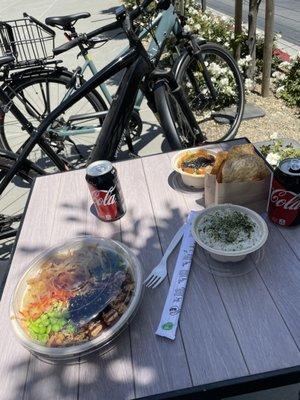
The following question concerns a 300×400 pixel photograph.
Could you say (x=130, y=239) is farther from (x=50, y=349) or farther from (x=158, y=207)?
(x=50, y=349)

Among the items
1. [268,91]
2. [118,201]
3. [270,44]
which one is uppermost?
[118,201]

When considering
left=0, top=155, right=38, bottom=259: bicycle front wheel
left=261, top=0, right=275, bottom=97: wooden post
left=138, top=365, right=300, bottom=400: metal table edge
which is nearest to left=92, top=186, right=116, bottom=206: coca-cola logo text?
left=138, top=365, right=300, bottom=400: metal table edge

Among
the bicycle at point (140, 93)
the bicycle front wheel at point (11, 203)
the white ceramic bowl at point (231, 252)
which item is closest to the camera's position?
the white ceramic bowl at point (231, 252)

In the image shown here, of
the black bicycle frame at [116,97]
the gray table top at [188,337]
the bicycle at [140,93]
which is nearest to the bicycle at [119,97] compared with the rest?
the black bicycle frame at [116,97]

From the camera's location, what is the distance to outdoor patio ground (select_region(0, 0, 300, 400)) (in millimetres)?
1860

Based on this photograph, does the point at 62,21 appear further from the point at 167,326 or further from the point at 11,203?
the point at 167,326

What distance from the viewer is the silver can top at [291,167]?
4.01ft

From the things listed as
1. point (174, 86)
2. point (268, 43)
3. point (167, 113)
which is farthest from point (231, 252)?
point (268, 43)

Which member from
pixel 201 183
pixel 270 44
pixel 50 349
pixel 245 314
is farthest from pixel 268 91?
pixel 50 349

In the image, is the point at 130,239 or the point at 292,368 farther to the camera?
the point at 130,239

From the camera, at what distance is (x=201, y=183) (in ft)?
5.33

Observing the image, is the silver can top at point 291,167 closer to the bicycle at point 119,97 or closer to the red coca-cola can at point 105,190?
the red coca-cola can at point 105,190

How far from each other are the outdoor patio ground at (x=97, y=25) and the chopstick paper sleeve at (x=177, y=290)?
850 mm

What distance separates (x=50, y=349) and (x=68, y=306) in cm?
15
